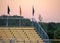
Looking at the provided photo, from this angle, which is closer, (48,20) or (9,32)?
(9,32)

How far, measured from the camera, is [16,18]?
12.3 m

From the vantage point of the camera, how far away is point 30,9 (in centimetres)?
1419

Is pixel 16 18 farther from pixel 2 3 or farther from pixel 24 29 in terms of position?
pixel 2 3

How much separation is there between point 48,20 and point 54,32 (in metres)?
1.34

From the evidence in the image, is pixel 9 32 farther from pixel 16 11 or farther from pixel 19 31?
pixel 16 11

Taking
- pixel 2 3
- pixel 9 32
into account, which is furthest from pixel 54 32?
pixel 2 3

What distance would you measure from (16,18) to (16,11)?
158 centimetres

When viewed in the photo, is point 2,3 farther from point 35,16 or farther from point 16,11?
point 35,16

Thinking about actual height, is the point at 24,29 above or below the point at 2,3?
below

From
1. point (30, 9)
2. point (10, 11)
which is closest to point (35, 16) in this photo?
point (30, 9)

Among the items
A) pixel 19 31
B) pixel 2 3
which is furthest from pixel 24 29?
pixel 2 3

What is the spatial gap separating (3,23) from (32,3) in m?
2.80

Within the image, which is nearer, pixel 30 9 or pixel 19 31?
pixel 19 31

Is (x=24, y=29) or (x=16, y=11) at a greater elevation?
(x=16, y=11)
